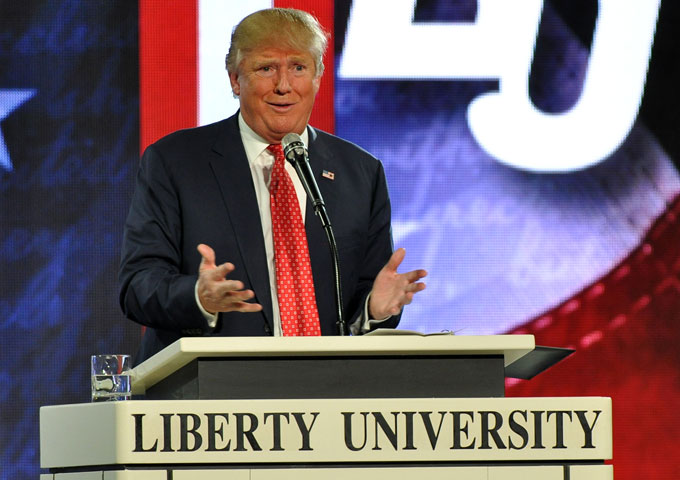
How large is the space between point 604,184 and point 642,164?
0.18 metres

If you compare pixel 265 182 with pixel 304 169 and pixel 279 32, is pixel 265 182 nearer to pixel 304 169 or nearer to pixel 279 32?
pixel 279 32

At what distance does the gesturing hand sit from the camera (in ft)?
7.50

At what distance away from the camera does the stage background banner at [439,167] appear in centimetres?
409

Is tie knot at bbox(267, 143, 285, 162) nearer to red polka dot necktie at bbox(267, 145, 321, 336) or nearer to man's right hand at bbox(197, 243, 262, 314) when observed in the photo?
red polka dot necktie at bbox(267, 145, 321, 336)

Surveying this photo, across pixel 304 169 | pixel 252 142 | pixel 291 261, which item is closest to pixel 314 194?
pixel 304 169

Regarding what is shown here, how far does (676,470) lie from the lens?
4.23 metres

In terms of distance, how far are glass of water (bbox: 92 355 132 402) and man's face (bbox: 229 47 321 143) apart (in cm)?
86

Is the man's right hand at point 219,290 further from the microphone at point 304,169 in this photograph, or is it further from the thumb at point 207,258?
the microphone at point 304,169

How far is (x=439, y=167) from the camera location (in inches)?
165

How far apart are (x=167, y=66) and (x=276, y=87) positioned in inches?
56.1

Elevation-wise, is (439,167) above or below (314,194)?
above

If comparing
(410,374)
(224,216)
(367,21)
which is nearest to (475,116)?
(367,21)

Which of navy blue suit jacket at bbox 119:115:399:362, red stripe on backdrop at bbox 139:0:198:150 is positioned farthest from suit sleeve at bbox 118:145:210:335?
red stripe on backdrop at bbox 139:0:198:150

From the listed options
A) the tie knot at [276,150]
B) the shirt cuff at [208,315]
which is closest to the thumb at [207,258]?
the shirt cuff at [208,315]
